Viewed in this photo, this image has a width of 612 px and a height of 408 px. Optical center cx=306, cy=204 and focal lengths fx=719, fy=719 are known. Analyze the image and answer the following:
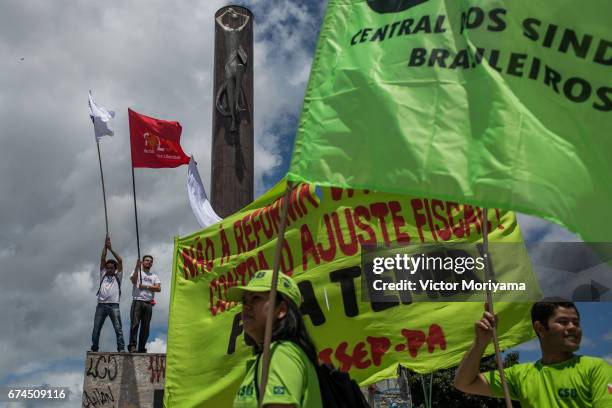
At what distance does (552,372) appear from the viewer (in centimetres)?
296

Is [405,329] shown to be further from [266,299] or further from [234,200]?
[234,200]

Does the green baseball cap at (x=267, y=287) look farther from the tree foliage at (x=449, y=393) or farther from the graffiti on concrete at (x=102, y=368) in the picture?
the tree foliage at (x=449, y=393)

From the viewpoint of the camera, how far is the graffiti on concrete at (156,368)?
284 inches

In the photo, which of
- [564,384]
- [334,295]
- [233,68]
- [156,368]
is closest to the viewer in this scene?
[564,384]

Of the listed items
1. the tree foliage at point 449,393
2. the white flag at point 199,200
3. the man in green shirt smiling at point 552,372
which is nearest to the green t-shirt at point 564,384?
the man in green shirt smiling at point 552,372

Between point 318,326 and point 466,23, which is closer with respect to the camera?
point 466,23

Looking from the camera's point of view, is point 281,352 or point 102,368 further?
point 102,368

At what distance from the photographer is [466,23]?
2.62 metres

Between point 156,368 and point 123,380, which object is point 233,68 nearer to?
point 156,368

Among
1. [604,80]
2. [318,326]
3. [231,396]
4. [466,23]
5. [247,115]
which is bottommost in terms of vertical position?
[231,396]

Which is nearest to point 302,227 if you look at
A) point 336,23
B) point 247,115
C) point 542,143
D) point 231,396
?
point 231,396

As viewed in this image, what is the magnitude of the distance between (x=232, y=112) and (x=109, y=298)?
7.90 ft

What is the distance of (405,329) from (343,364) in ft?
1.46

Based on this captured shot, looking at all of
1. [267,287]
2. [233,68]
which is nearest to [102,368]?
[233,68]
